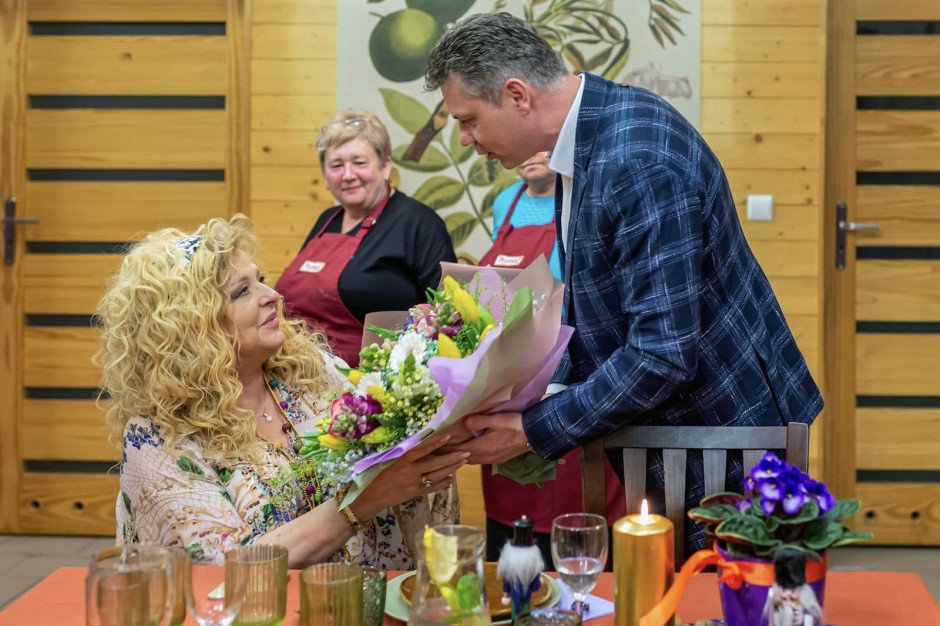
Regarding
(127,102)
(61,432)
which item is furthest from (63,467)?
(127,102)

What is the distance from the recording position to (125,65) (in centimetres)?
415

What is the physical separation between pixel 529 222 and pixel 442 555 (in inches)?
85.6

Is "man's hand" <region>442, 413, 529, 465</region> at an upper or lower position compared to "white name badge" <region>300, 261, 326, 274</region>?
lower

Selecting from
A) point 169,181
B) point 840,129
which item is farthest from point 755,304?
point 169,181

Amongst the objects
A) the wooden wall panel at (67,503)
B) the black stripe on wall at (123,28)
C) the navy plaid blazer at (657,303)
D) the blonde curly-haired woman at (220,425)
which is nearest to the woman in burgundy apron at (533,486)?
the blonde curly-haired woman at (220,425)

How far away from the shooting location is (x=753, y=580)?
114 centimetres

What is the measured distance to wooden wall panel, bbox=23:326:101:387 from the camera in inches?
166

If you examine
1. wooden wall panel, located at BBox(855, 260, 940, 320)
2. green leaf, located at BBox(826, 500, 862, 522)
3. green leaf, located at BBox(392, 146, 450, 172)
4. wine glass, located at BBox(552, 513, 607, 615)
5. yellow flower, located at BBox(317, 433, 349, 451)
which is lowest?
wine glass, located at BBox(552, 513, 607, 615)

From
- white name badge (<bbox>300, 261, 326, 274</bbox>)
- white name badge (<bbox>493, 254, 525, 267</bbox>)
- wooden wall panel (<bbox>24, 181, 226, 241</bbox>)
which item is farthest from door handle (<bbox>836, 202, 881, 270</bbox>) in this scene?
wooden wall panel (<bbox>24, 181, 226, 241</bbox>)

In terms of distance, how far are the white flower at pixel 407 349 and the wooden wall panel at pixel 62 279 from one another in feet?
10.2

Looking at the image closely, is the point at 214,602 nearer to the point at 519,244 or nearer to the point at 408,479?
the point at 408,479

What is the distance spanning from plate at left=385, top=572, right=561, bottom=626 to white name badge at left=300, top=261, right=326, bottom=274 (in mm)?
1849

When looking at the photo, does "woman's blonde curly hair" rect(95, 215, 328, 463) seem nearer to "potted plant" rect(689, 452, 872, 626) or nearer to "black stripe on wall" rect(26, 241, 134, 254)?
"potted plant" rect(689, 452, 872, 626)

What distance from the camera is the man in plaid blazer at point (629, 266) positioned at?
5.13 ft
